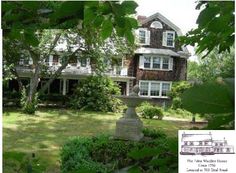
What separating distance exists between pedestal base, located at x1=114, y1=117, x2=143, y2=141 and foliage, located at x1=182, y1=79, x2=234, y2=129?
12.0 ft

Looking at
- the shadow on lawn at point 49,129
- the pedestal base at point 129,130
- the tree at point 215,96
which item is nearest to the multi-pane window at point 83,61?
the shadow on lawn at point 49,129

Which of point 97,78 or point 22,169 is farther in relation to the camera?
point 97,78

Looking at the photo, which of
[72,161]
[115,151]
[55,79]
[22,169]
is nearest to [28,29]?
[22,169]

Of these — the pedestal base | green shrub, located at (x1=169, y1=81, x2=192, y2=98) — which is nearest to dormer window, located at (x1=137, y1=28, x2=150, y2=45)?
green shrub, located at (x1=169, y1=81, x2=192, y2=98)

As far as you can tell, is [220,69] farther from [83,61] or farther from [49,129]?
[83,61]

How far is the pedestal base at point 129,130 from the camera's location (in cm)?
399

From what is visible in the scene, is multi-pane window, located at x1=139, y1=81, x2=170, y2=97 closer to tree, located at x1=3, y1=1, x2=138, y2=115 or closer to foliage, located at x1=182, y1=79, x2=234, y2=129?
tree, located at x1=3, y1=1, x2=138, y2=115

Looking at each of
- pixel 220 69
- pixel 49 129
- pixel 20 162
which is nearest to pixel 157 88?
pixel 220 69

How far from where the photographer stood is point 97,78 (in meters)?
5.28

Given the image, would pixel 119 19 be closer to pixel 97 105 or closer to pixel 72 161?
pixel 72 161

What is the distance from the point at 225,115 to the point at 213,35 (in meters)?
0.31

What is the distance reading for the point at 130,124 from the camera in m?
4.09

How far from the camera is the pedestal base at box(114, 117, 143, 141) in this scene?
3.99 metres

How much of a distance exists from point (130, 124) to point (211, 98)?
383cm
